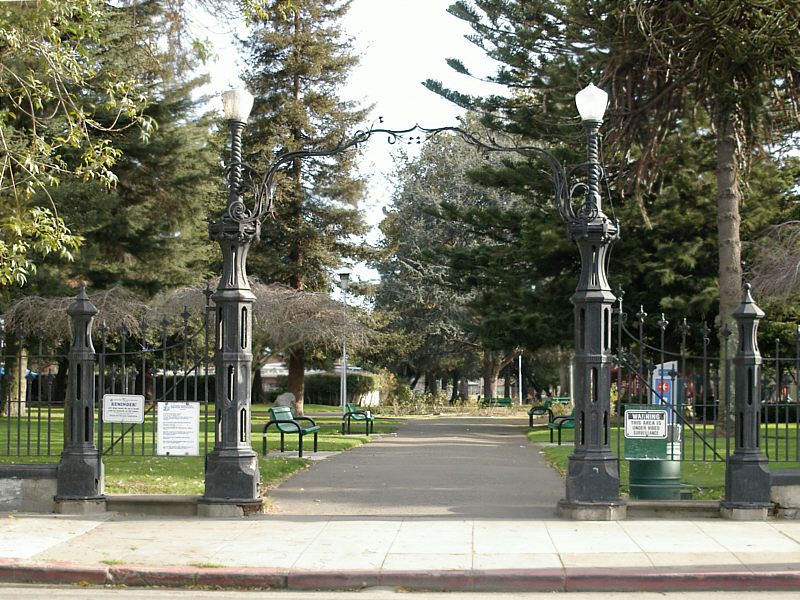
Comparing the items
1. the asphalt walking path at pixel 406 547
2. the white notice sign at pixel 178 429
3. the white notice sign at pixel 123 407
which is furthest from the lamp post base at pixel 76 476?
the white notice sign at pixel 178 429

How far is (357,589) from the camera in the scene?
26.4 ft

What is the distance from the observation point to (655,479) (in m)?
11.7

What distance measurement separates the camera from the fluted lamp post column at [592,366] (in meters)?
10.9

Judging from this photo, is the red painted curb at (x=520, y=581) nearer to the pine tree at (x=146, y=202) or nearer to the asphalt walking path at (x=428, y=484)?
the asphalt walking path at (x=428, y=484)

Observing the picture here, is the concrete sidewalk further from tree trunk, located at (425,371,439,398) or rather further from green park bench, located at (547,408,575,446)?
tree trunk, located at (425,371,439,398)

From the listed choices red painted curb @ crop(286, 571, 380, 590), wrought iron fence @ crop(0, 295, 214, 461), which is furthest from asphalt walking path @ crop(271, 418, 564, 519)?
red painted curb @ crop(286, 571, 380, 590)

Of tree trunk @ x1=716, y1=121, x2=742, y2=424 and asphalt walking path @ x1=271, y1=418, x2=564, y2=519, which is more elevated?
tree trunk @ x1=716, y1=121, x2=742, y2=424

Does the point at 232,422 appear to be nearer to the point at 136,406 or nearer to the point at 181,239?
the point at 136,406

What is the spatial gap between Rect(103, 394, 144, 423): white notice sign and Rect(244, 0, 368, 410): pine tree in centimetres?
2641

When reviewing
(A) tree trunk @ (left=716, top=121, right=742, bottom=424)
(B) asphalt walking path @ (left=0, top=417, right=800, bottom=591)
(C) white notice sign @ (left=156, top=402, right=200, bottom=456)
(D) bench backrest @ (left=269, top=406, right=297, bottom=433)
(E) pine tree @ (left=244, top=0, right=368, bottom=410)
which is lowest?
(B) asphalt walking path @ (left=0, top=417, right=800, bottom=591)

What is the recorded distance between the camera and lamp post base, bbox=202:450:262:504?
11.1 m

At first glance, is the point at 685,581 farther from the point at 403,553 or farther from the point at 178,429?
the point at 178,429

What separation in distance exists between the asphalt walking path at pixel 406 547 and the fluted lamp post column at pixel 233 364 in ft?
1.33

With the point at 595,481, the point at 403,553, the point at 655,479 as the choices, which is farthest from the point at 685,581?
the point at 655,479
